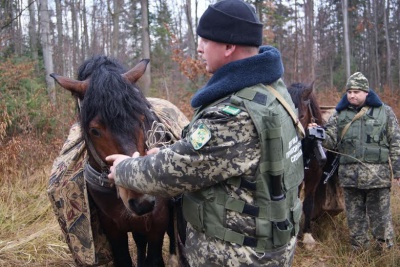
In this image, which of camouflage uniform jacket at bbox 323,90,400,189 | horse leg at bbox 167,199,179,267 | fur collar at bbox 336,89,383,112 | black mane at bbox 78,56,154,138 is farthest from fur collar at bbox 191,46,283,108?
fur collar at bbox 336,89,383,112

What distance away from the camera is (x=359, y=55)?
32.2 meters

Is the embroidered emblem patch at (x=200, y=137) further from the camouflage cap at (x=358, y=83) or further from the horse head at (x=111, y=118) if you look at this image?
the camouflage cap at (x=358, y=83)

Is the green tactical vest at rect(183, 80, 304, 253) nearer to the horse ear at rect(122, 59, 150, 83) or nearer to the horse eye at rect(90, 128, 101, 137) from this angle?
the horse eye at rect(90, 128, 101, 137)

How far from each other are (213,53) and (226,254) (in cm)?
99

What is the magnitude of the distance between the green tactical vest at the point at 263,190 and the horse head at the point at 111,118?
0.42 meters

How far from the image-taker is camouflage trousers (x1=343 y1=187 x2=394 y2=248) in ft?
15.2

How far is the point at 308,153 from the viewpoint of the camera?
4.57 metres

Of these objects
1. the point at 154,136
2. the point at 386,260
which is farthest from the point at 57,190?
the point at 386,260

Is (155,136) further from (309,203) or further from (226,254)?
(309,203)

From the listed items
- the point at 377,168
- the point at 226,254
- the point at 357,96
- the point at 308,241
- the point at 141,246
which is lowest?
the point at 308,241

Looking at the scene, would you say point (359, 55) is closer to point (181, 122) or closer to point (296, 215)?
point (181, 122)

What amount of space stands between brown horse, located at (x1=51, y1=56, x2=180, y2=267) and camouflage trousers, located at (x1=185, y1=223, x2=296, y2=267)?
14.2 inches

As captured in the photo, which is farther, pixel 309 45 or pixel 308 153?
pixel 309 45

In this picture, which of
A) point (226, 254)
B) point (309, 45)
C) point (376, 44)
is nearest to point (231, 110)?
point (226, 254)
